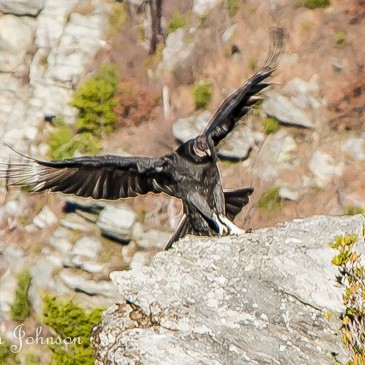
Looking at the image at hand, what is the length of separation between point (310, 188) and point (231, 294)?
59.1 feet

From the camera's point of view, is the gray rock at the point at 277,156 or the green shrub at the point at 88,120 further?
the green shrub at the point at 88,120

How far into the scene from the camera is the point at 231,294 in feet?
27.9

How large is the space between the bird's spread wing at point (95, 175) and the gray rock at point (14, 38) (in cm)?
2361

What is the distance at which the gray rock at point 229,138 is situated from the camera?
27.3 metres

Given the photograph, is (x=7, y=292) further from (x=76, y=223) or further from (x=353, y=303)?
(x=353, y=303)

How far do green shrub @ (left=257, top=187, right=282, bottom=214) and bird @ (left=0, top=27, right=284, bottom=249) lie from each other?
1393 cm

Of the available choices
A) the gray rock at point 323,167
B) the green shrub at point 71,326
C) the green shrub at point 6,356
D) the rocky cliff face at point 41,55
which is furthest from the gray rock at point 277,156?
the green shrub at point 6,356

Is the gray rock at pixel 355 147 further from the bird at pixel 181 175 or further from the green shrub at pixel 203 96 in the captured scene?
the bird at pixel 181 175

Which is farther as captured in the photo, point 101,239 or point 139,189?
point 101,239

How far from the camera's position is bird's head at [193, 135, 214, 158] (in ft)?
35.6

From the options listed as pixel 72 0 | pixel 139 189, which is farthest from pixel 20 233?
pixel 139 189

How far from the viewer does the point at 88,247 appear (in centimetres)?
2750

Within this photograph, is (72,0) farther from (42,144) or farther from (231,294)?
(231,294)

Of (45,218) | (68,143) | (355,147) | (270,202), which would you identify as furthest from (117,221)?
(355,147)
